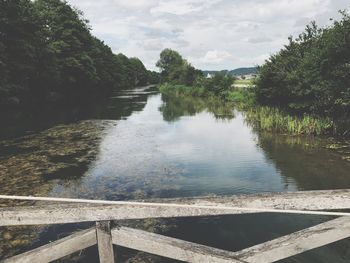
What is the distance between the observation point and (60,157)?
14445 millimetres

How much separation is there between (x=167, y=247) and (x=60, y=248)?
3.17ft

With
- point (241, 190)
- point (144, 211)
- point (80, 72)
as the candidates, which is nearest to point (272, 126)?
point (241, 190)

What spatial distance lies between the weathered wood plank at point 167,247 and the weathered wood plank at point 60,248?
0.81ft

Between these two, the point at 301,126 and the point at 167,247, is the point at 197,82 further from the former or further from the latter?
the point at 167,247

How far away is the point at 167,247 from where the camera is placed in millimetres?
3000

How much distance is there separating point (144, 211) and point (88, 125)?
22.1 m

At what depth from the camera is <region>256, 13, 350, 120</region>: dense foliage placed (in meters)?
16.8

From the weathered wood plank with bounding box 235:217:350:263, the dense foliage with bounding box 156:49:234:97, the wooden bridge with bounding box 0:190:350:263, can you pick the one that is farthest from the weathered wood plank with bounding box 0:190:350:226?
the dense foliage with bounding box 156:49:234:97

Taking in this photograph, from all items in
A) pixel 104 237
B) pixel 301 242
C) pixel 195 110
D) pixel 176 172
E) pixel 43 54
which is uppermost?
pixel 43 54

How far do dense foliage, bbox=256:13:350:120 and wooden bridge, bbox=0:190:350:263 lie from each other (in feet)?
47.0

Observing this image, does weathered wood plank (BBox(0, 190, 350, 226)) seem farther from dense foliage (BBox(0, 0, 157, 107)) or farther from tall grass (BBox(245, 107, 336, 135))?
dense foliage (BBox(0, 0, 157, 107))

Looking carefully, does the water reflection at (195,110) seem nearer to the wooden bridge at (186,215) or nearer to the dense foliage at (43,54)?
the dense foliage at (43,54)

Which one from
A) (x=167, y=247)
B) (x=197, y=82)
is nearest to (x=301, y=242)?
(x=167, y=247)

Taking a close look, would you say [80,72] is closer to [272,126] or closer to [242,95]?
[242,95]
